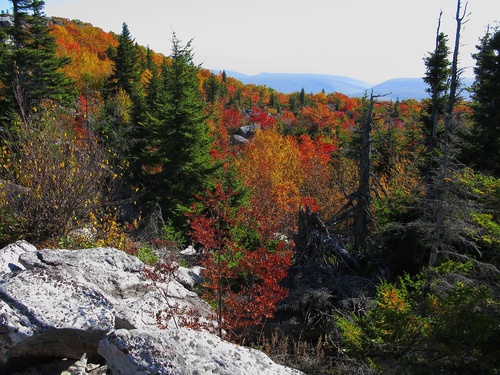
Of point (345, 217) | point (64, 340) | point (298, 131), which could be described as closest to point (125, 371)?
point (64, 340)

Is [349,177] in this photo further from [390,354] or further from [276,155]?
[390,354]

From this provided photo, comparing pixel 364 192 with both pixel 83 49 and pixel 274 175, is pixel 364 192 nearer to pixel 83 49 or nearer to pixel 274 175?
pixel 274 175

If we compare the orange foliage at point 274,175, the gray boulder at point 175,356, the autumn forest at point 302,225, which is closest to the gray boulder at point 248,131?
the orange foliage at point 274,175

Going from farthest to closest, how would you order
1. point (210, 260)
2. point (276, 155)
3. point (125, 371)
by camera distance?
point (276, 155)
point (210, 260)
point (125, 371)

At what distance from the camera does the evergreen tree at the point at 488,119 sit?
13016 mm

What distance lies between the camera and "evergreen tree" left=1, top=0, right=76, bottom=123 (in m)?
19.3

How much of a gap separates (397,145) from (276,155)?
1042 cm

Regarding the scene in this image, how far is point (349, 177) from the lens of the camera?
22.8 meters

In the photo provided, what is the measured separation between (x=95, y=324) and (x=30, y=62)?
21.3m

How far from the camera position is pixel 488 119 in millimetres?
13453

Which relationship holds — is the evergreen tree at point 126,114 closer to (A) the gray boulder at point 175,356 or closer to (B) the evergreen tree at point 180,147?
(B) the evergreen tree at point 180,147

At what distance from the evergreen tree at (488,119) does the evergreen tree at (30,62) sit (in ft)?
65.8

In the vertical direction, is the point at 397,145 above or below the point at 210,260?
above

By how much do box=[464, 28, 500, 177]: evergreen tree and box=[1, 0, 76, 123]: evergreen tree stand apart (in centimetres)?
2006
